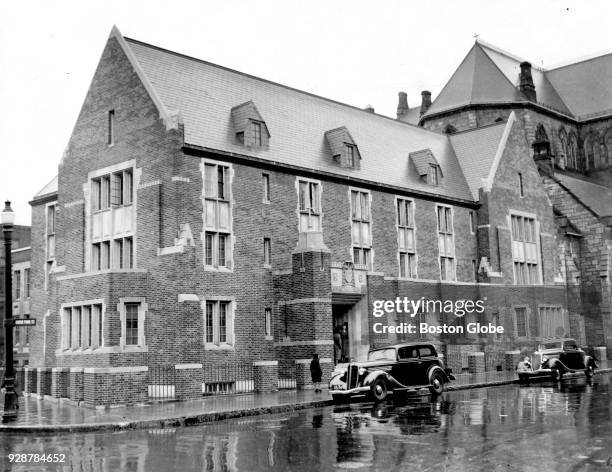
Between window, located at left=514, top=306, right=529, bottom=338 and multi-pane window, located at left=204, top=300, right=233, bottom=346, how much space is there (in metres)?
19.3

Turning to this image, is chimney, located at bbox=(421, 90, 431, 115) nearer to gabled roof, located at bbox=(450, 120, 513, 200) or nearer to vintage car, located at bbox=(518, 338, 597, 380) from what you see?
gabled roof, located at bbox=(450, 120, 513, 200)

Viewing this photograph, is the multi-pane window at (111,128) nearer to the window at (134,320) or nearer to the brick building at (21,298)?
the window at (134,320)

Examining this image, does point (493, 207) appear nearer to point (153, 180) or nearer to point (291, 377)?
point (291, 377)

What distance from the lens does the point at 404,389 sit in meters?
25.8

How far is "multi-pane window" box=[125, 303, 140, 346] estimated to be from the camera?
2744 centimetres

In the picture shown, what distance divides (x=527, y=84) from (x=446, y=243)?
26.0 meters

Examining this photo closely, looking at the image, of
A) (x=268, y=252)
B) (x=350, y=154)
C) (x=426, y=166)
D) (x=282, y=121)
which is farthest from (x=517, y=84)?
Result: (x=268, y=252)

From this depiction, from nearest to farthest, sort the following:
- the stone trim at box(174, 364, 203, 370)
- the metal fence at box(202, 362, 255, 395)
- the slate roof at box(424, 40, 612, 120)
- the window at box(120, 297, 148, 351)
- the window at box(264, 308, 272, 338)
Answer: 1. the stone trim at box(174, 364, 203, 370)
2. the window at box(120, 297, 148, 351)
3. the metal fence at box(202, 362, 255, 395)
4. the window at box(264, 308, 272, 338)
5. the slate roof at box(424, 40, 612, 120)

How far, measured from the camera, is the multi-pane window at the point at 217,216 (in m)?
30.4

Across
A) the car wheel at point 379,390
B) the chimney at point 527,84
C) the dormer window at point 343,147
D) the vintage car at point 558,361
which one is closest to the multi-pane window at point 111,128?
the dormer window at point 343,147

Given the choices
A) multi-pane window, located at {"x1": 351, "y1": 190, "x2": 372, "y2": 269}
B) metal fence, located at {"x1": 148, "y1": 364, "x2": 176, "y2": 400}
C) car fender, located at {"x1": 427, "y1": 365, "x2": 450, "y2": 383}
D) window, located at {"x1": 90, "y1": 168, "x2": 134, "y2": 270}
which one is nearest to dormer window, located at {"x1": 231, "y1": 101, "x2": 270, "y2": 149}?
window, located at {"x1": 90, "y1": 168, "x2": 134, "y2": 270}

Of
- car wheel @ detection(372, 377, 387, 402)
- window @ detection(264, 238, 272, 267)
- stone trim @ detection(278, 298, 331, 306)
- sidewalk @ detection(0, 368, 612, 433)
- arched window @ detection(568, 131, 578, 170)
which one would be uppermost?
arched window @ detection(568, 131, 578, 170)

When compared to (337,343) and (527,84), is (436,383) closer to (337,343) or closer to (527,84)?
(337,343)

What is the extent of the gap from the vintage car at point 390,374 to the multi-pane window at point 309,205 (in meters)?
9.00
